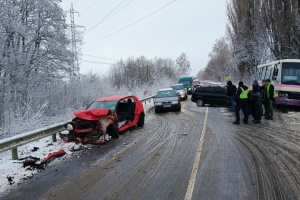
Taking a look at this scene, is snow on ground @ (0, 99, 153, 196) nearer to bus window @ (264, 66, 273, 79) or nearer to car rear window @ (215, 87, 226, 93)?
car rear window @ (215, 87, 226, 93)

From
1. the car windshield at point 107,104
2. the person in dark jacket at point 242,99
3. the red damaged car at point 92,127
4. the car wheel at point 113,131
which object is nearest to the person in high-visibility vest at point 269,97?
the person in dark jacket at point 242,99

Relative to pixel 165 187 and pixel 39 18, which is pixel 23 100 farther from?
pixel 165 187

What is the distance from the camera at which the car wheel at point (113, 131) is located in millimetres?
9719

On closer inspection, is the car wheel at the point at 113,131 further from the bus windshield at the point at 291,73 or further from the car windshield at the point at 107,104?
the bus windshield at the point at 291,73

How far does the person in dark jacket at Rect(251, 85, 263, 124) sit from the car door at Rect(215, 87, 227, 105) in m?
7.38

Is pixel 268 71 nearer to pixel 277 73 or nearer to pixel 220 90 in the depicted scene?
pixel 277 73

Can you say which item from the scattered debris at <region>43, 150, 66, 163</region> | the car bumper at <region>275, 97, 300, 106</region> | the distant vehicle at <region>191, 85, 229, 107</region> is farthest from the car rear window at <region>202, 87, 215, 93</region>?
the scattered debris at <region>43, 150, 66, 163</region>

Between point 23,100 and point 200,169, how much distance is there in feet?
37.3

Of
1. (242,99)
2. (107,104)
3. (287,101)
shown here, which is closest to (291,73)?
(287,101)

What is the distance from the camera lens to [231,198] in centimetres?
438

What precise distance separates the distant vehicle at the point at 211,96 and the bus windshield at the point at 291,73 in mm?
4492

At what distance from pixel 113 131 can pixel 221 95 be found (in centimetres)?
1262

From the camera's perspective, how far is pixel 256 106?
12312mm

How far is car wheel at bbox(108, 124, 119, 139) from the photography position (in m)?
9.72
